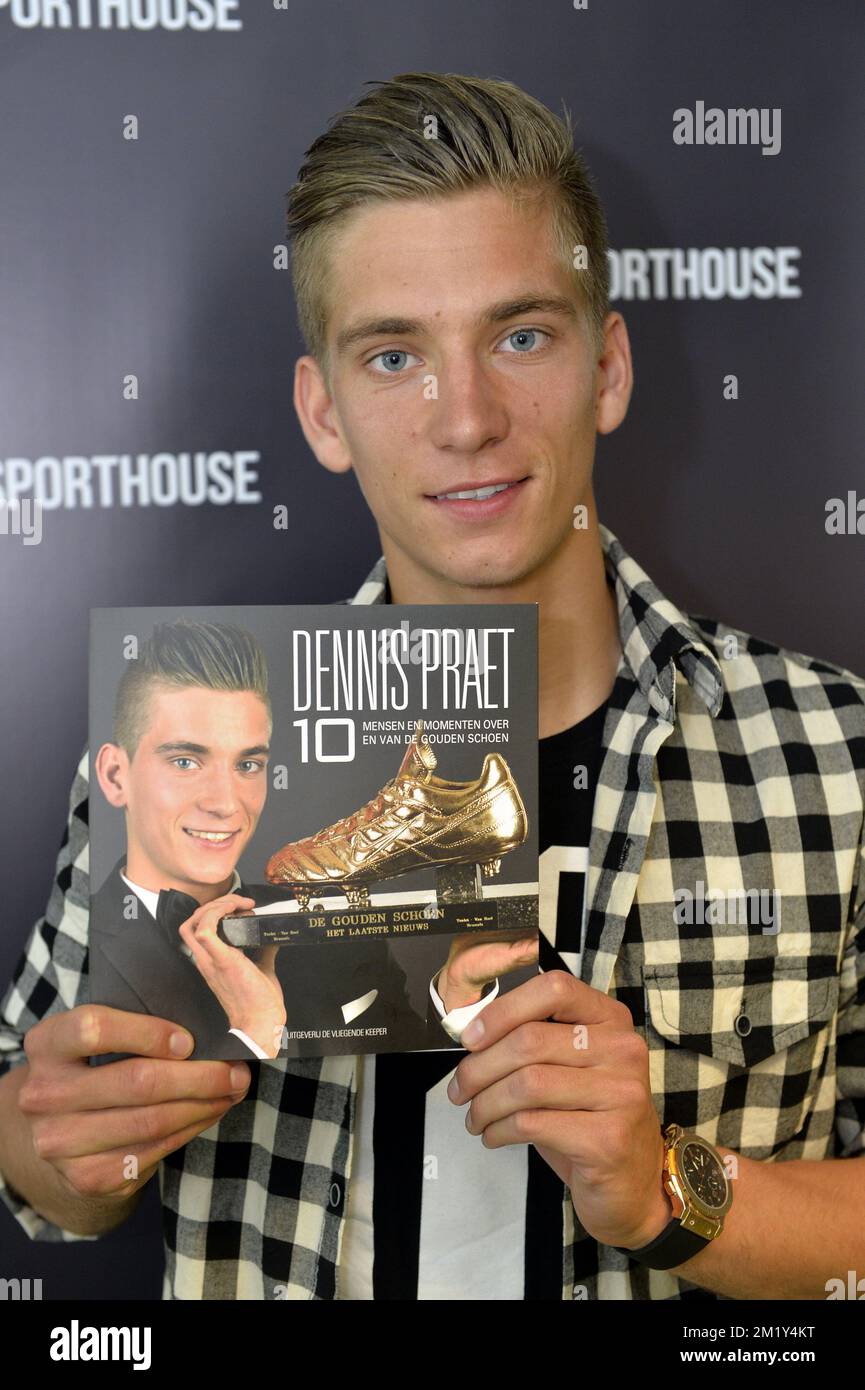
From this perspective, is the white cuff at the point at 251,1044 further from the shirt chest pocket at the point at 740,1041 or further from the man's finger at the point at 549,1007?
the shirt chest pocket at the point at 740,1041

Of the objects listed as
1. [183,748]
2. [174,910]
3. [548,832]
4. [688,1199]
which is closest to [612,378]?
[548,832]

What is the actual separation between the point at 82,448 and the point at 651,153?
75 cm

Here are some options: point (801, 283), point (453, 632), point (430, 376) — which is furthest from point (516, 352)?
point (801, 283)

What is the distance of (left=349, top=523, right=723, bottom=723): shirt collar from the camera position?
1.21 m

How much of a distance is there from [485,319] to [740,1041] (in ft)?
2.57

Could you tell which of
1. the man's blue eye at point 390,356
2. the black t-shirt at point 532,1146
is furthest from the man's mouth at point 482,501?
the black t-shirt at point 532,1146

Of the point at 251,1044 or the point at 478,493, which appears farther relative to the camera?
the point at 478,493

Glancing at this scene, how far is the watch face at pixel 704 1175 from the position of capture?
3.53ft

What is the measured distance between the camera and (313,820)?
1077mm

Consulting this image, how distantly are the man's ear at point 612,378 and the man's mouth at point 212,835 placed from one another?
595 mm

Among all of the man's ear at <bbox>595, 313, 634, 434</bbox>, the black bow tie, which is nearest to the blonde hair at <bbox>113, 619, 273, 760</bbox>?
the black bow tie

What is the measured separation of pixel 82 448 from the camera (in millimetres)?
1335

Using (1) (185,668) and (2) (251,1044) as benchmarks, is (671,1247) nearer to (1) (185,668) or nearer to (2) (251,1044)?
(2) (251,1044)

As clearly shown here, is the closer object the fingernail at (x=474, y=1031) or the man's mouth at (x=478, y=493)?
the fingernail at (x=474, y=1031)
